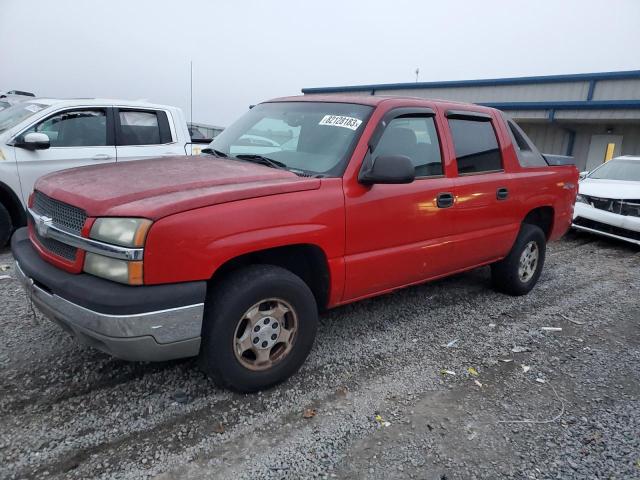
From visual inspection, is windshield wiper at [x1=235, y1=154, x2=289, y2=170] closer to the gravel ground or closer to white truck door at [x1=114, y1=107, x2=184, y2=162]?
the gravel ground

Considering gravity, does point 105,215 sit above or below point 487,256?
above

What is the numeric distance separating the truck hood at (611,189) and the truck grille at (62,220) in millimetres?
7797

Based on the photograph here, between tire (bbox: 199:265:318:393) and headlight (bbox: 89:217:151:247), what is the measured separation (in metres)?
Result: 0.55

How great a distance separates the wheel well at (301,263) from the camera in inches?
113

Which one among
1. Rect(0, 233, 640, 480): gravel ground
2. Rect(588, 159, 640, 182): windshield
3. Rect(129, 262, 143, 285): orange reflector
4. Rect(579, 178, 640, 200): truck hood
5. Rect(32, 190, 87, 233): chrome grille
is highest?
Rect(32, 190, 87, 233): chrome grille

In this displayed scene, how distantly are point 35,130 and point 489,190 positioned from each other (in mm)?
5081

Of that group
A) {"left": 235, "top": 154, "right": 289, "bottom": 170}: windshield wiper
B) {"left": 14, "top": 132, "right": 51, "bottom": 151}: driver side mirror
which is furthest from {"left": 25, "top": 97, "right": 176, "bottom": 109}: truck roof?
{"left": 235, "top": 154, "right": 289, "bottom": 170}: windshield wiper

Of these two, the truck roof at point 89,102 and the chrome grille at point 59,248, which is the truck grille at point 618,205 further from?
the chrome grille at point 59,248

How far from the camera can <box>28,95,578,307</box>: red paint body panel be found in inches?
96.9

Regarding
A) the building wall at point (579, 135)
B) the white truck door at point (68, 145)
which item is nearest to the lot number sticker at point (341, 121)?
the white truck door at point (68, 145)

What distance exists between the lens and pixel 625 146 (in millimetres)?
16516

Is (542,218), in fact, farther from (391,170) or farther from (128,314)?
(128,314)

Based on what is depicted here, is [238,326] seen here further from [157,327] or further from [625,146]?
[625,146]

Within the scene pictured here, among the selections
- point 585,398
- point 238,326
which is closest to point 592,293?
point 585,398
